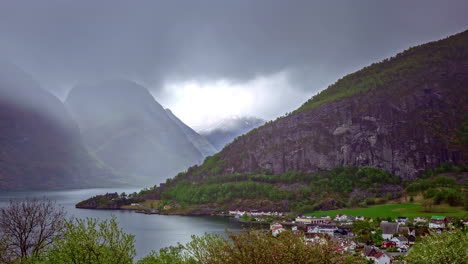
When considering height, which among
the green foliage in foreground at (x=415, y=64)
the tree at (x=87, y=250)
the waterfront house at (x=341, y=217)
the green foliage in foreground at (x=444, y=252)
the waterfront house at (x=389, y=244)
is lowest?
the waterfront house at (x=389, y=244)

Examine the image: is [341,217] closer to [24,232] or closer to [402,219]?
[402,219]

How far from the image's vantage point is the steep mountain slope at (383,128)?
144 m

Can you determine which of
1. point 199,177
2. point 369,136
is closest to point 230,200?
point 199,177

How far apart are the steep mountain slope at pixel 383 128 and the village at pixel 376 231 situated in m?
56.4

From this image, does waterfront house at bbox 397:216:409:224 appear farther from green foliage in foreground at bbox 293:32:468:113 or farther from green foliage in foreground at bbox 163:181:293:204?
green foliage in foreground at bbox 293:32:468:113

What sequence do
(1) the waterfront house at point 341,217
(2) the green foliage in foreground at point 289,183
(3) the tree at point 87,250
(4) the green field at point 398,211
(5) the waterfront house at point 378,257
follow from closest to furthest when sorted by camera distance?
(3) the tree at point 87,250
(5) the waterfront house at point 378,257
(4) the green field at point 398,211
(1) the waterfront house at point 341,217
(2) the green foliage in foreground at point 289,183

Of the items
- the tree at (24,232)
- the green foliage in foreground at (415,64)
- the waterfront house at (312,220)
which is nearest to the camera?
the tree at (24,232)

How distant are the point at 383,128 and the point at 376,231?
97067 millimetres

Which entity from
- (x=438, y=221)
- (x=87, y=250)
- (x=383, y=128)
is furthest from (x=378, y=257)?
(x=383, y=128)

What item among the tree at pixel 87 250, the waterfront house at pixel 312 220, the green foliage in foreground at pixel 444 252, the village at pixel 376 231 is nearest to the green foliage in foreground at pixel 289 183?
the waterfront house at pixel 312 220

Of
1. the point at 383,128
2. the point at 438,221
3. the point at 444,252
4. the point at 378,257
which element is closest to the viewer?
the point at 444,252

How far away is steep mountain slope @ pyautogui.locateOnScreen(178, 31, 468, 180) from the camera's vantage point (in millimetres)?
144125

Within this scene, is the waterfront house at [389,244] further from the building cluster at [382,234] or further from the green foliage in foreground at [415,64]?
the green foliage in foreground at [415,64]

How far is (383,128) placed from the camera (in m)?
155
